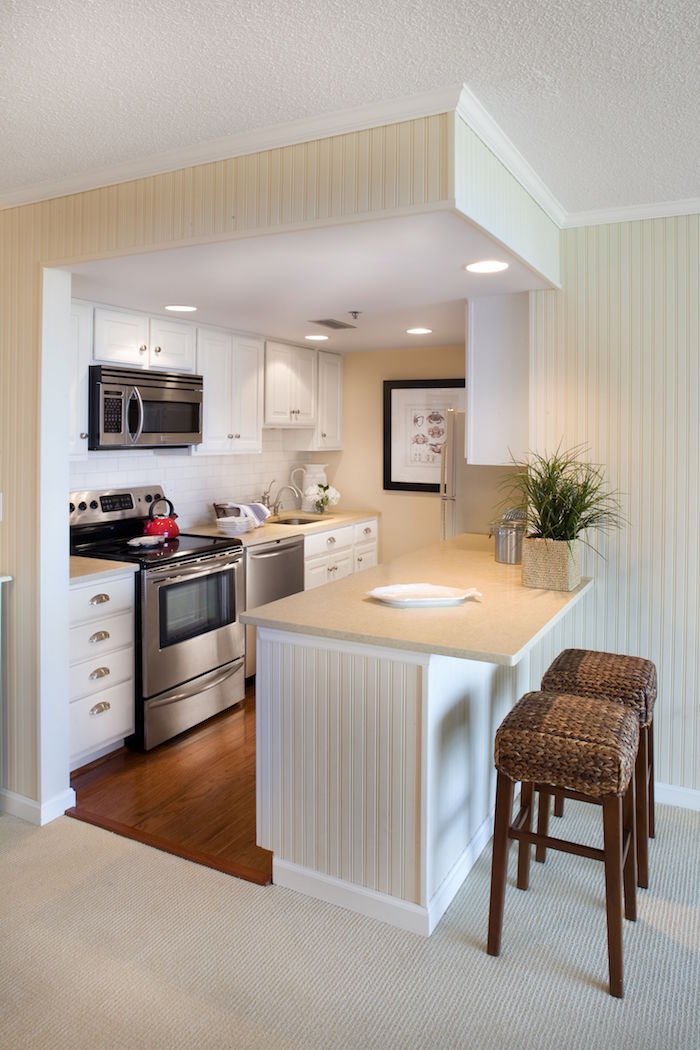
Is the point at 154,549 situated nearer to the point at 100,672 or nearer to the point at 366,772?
the point at 100,672

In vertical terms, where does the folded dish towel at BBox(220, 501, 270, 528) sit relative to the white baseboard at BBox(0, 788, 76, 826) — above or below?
above

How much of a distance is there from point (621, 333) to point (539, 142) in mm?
991

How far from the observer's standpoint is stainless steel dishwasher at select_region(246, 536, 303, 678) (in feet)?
14.5

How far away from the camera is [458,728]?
8.22ft

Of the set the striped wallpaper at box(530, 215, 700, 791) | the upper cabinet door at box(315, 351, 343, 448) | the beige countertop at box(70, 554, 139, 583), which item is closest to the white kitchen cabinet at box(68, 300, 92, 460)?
the beige countertop at box(70, 554, 139, 583)

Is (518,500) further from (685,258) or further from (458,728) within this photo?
(458,728)

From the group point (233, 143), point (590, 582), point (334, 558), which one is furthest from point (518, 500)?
point (233, 143)

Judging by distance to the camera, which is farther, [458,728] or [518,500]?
[518,500]

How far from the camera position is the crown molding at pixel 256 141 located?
2.06 m

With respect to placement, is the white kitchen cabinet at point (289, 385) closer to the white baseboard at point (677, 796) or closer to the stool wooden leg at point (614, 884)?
the white baseboard at point (677, 796)

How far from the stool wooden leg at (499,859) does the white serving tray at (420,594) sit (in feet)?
2.09

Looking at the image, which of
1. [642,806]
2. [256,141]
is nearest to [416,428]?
[256,141]

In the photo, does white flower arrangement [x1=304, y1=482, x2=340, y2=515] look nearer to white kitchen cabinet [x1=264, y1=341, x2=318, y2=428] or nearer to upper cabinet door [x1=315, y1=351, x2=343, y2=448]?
upper cabinet door [x1=315, y1=351, x2=343, y2=448]

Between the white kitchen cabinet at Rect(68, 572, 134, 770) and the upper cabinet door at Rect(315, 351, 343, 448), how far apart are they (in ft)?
8.09
